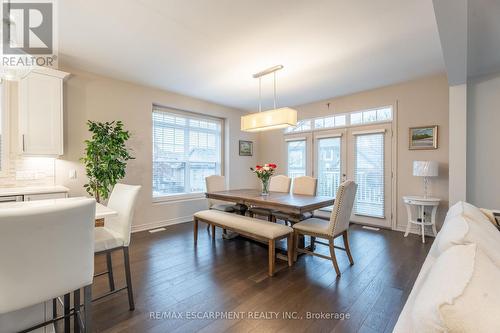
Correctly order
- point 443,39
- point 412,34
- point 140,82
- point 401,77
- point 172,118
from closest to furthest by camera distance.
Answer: point 443,39 < point 412,34 < point 401,77 < point 140,82 < point 172,118

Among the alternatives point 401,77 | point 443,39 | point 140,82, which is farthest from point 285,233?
point 140,82

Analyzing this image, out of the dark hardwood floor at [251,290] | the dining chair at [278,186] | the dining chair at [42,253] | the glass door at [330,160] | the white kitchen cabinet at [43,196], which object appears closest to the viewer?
the dining chair at [42,253]

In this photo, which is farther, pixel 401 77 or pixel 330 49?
pixel 401 77

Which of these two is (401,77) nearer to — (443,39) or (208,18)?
(443,39)

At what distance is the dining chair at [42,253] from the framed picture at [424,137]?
4641 mm

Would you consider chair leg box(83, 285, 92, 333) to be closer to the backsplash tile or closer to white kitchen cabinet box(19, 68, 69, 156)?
white kitchen cabinet box(19, 68, 69, 156)

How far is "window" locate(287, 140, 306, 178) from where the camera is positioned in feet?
17.9

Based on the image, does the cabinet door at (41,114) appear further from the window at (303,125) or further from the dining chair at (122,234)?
the window at (303,125)

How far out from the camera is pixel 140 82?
4051mm

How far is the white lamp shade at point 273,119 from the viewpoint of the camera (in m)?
3.23

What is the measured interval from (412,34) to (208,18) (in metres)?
2.22

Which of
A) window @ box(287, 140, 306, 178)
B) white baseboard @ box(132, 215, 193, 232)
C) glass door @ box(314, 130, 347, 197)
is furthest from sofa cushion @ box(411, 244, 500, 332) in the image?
window @ box(287, 140, 306, 178)

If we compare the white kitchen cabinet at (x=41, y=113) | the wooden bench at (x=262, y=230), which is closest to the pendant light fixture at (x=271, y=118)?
the wooden bench at (x=262, y=230)

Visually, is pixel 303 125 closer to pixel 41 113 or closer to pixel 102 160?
pixel 102 160
